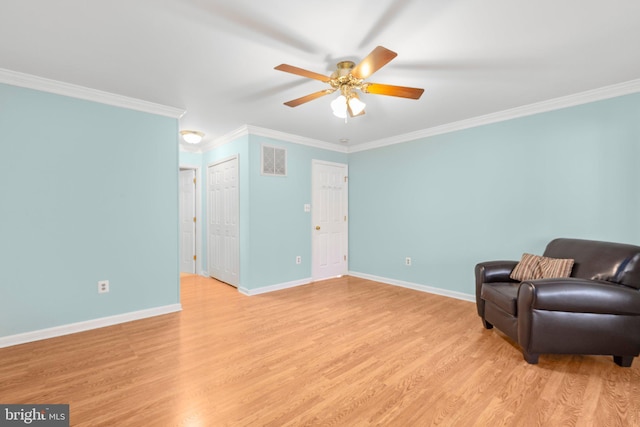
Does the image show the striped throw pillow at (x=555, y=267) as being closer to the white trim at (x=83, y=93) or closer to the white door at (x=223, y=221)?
the white door at (x=223, y=221)

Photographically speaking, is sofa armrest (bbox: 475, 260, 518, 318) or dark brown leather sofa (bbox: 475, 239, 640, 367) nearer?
dark brown leather sofa (bbox: 475, 239, 640, 367)

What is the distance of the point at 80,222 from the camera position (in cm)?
296

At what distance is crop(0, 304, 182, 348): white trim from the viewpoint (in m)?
2.63

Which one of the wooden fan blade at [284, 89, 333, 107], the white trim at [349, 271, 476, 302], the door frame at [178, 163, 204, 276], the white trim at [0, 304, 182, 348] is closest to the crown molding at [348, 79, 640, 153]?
the white trim at [349, 271, 476, 302]

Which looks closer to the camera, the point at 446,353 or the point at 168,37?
the point at 168,37

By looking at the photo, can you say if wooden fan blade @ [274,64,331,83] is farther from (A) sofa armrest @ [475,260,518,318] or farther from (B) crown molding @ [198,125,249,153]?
(A) sofa armrest @ [475,260,518,318]

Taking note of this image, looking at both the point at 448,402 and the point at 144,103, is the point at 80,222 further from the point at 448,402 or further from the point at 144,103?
the point at 448,402

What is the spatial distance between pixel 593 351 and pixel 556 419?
0.89 m

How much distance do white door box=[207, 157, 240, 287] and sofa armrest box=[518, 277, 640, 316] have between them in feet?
12.2

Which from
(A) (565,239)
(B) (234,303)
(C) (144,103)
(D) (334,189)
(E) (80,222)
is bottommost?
(B) (234,303)

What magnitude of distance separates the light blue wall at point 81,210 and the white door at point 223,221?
42.7 inches

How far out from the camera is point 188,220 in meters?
5.75

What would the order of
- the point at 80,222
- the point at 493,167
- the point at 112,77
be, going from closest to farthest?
the point at 112,77, the point at 80,222, the point at 493,167

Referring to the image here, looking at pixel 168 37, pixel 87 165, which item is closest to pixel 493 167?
pixel 168 37
